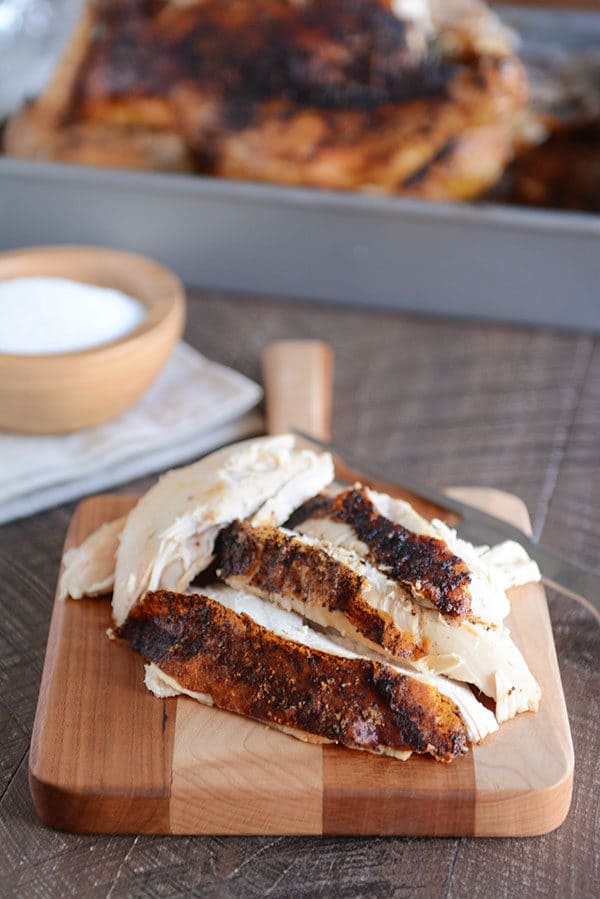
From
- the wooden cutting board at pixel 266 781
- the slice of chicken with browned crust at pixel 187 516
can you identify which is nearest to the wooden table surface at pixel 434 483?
the wooden cutting board at pixel 266 781

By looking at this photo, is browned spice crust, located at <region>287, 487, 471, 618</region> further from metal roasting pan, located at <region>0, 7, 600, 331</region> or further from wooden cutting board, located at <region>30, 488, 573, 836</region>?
metal roasting pan, located at <region>0, 7, 600, 331</region>

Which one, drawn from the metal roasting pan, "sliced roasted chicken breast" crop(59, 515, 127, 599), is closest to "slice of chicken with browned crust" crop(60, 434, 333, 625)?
"sliced roasted chicken breast" crop(59, 515, 127, 599)

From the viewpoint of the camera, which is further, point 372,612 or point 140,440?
point 140,440

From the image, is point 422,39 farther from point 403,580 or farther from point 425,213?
point 403,580

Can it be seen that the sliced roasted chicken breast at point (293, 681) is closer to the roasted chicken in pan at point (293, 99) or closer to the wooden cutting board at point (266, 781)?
the wooden cutting board at point (266, 781)

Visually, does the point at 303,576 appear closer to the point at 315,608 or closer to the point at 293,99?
the point at 315,608

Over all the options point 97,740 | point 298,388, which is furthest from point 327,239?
point 97,740
